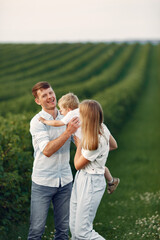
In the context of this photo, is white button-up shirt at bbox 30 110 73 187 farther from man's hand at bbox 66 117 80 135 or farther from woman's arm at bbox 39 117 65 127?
man's hand at bbox 66 117 80 135

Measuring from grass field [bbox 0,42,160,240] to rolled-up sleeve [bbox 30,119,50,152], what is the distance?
205cm

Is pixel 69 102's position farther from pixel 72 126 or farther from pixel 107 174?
pixel 107 174

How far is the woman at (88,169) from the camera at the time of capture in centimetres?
324

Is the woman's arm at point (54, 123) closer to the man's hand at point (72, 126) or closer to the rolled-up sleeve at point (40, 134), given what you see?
Answer: the rolled-up sleeve at point (40, 134)

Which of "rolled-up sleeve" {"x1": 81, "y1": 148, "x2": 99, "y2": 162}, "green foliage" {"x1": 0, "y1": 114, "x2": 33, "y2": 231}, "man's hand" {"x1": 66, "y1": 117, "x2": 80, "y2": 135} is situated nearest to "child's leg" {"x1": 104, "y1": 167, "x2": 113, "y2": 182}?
"rolled-up sleeve" {"x1": 81, "y1": 148, "x2": 99, "y2": 162}

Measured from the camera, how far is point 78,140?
11.8ft

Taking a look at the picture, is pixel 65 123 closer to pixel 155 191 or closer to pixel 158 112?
pixel 155 191

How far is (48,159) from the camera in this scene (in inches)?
142

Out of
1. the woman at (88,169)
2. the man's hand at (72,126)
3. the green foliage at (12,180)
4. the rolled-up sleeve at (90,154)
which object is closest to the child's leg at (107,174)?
the woman at (88,169)

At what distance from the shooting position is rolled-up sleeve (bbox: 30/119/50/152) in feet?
11.4

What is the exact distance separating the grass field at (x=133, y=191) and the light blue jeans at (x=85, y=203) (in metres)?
1.78

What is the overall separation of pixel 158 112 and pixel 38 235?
61.3ft

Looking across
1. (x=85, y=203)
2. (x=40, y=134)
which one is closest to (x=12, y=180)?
(x=40, y=134)

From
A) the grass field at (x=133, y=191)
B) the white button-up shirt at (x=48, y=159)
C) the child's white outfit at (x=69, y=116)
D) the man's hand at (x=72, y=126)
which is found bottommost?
the grass field at (x=133, y=191)
